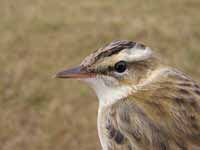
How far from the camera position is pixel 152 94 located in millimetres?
3010

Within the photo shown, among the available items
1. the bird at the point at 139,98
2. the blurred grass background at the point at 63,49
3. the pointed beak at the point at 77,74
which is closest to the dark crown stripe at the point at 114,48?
the bird at the point at 139,98

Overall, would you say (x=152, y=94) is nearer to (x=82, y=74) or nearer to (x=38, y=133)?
(x=82, y=74)

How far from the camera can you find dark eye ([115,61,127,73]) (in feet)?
9.79

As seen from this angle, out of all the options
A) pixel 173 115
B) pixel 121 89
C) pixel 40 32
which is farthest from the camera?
pixel 40 32

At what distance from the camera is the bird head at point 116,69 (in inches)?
117

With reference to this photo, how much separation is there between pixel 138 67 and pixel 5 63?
4.09m

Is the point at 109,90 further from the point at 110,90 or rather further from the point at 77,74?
the point at 77,74

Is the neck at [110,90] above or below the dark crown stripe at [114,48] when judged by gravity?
below

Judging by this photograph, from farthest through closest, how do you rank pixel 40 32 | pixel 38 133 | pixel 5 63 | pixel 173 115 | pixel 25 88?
pixel 40 32
pixel 5 63
pixel 25 88
pixel 38 133
pixel 173 115

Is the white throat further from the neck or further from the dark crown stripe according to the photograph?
the dark crown stripe

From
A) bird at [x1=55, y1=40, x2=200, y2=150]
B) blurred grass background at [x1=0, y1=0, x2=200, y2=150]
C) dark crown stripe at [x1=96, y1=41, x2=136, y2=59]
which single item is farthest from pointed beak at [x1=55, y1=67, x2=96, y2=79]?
blurred grass background at [x1=0, y1=0, x2=200, y2=150]

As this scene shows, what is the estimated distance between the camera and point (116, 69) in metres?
3.01

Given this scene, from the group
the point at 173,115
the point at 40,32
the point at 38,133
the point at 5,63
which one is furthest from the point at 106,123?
the point at 40,32

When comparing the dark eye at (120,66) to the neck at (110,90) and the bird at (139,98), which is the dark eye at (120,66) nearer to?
the bird at (139,98)
